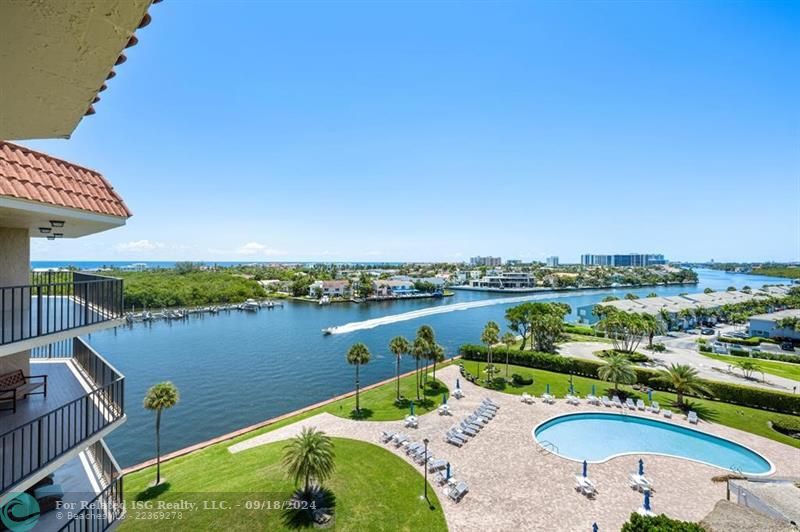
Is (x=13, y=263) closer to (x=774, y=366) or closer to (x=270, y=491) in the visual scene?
(x=270, y=491)

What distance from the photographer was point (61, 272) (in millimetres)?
8164

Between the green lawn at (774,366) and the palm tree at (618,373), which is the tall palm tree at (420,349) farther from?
the green lawn at (774,366)

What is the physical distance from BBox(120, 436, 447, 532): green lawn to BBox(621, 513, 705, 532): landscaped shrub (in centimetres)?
614

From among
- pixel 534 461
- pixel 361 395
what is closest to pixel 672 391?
pixel 534 461

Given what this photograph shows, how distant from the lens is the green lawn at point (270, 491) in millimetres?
12945

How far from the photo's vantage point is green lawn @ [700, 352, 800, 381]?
3150 centimetres

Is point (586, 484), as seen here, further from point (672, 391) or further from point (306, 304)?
point (306, 304)

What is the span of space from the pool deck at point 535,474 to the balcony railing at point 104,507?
10.6 meters

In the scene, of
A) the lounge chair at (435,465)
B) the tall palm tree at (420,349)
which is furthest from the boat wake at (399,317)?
the lounge chair at (435,465)

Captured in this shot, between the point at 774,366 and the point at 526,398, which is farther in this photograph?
the point at 774,366

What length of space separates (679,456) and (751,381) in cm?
1802

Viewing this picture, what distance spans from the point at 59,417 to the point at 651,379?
3448 cm

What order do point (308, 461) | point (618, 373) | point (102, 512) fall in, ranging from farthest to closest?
point (618, 373) → point (308, 461) → point (102, 512)

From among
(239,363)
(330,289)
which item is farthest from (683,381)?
(330,289)
